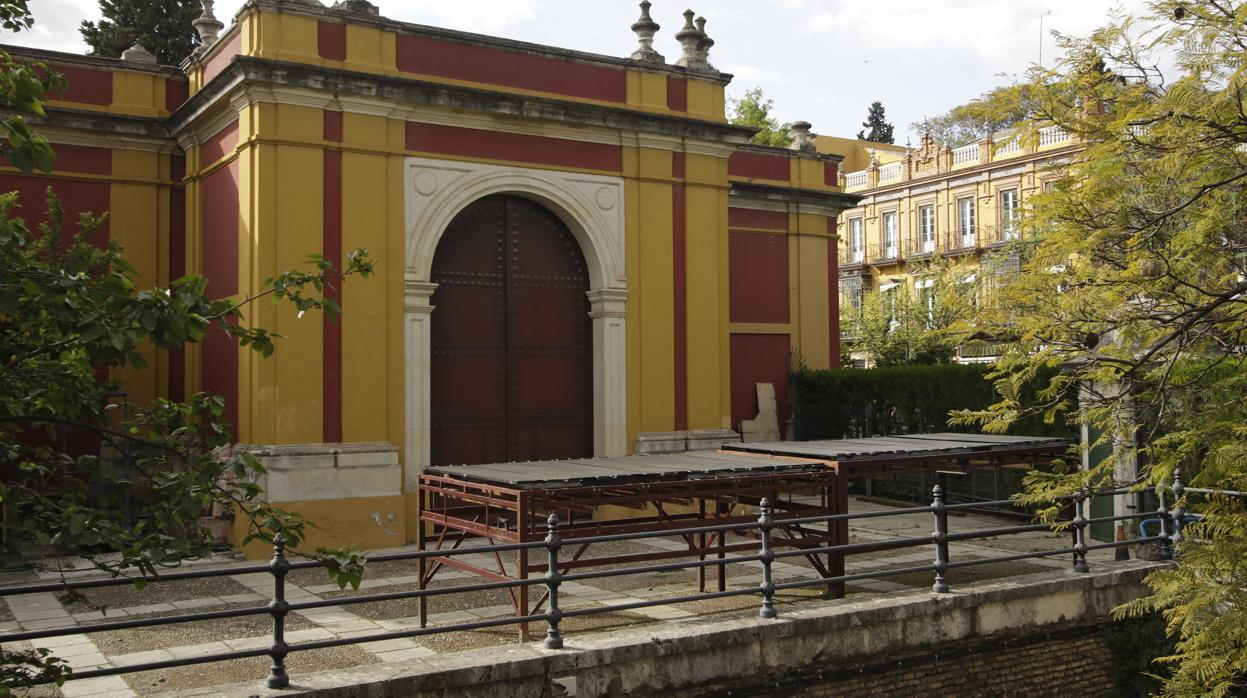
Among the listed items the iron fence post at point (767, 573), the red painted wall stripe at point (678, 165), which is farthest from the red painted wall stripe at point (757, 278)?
the iron fence post at point (767, 573)

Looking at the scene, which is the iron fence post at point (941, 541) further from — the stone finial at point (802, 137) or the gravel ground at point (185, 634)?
the stone finial at point (802, 137)

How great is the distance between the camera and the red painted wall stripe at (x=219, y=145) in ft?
42.5

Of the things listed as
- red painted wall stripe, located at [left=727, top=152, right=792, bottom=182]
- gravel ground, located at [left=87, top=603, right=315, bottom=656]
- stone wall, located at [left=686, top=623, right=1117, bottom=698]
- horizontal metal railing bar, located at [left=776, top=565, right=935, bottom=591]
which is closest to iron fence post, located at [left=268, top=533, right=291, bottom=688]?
gravel ground, located at [left=87, top=603, right=315, bottom=656]

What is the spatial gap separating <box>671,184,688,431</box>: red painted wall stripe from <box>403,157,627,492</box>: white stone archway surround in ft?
2.89

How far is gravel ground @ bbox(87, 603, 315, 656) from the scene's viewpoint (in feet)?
26.0

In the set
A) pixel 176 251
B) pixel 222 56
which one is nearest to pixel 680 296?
pixel 222 56

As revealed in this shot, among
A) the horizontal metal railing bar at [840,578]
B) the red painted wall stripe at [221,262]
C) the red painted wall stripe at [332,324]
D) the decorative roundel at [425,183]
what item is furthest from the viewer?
the decorative roundel at [425,183]

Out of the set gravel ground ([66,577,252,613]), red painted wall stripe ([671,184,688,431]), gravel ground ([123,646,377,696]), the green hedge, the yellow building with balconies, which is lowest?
gravel ground ([66,577,252,613])

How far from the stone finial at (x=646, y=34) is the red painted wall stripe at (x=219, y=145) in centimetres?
557

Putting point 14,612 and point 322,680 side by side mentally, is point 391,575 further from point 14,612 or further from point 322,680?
point 322,680

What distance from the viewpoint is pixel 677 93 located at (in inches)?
594

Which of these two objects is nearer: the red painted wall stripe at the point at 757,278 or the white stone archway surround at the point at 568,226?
the white stone archway surround at the point at 568,226

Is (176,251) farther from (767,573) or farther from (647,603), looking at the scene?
(767,573)

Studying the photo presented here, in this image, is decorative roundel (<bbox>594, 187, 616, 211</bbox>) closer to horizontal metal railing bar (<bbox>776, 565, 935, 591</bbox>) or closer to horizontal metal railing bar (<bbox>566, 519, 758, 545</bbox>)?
horizontal metal railing bar (<bbox>566, 519, 758, 545</bbox>)
